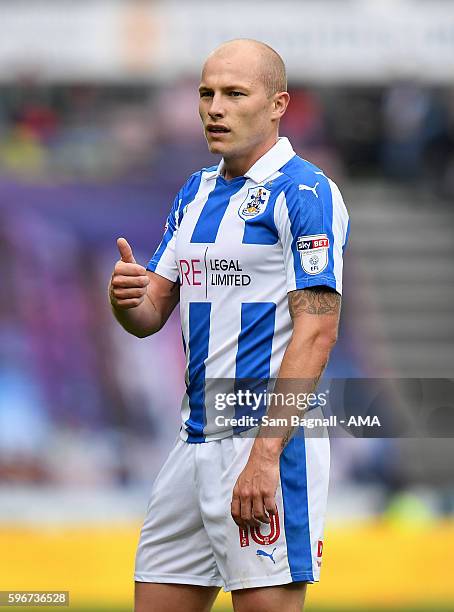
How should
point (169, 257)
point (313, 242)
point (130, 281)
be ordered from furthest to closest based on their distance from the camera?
1. point (169, 257)
2. point (130, 281)
3. point (313, 242)

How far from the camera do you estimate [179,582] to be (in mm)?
3703

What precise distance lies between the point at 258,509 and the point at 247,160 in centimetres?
100

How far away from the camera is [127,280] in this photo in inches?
142

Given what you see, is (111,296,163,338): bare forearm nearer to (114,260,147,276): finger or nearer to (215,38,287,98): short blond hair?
(114,260,147,276): finger

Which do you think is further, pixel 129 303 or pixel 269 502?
pixel 129 303

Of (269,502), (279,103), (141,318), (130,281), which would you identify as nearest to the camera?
(269,502)

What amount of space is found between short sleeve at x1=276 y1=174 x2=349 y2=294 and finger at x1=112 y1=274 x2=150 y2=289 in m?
0.40

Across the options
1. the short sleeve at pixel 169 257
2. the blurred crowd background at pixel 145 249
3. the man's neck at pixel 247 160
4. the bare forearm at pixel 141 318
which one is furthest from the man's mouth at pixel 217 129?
the blurred crowd background at pixel 145 249

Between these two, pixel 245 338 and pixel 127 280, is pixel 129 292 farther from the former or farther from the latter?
pixel 245 338

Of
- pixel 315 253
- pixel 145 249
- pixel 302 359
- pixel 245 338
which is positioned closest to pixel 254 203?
pixel 315 253

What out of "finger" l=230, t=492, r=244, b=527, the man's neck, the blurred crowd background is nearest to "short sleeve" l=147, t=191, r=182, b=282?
the man's neck

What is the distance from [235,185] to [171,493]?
2.96ft

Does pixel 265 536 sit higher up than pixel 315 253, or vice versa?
pixel 315 253

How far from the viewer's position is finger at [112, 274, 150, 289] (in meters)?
3.61
